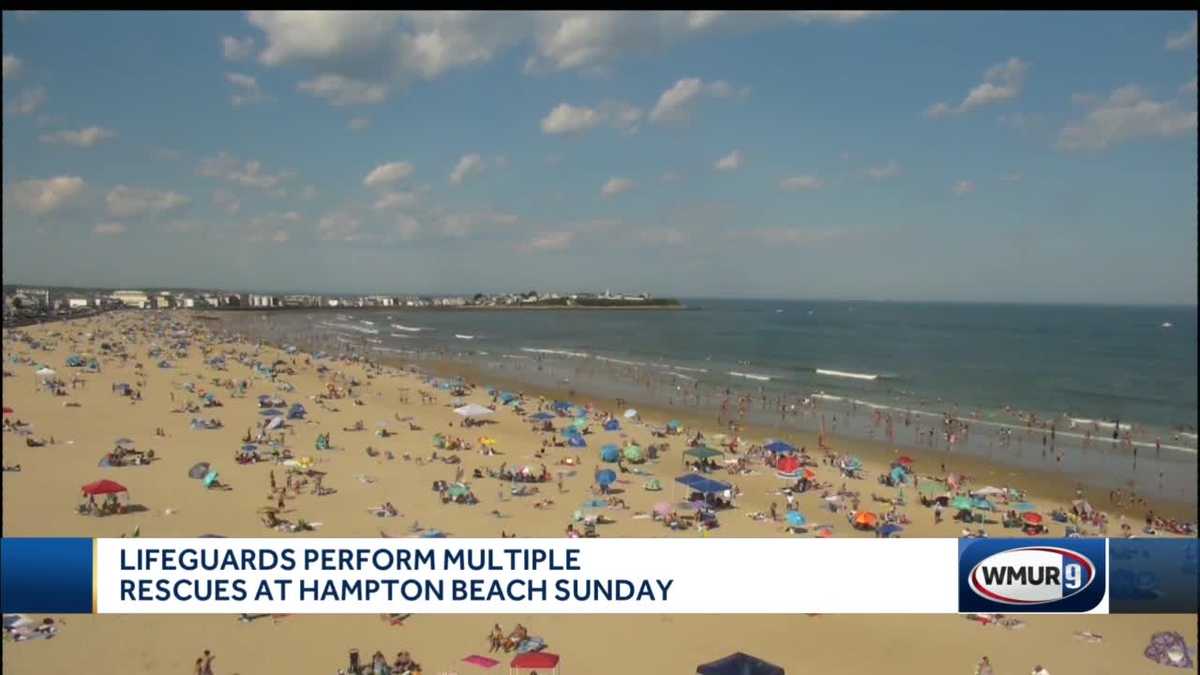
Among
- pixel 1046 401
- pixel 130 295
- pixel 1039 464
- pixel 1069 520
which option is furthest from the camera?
pixel 130 295

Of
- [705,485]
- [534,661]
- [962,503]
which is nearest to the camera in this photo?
[534,661]

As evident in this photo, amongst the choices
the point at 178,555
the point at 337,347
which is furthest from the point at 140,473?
the point at 337,347

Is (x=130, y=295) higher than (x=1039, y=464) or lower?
higher

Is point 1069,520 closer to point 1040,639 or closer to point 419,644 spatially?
point 1040,639

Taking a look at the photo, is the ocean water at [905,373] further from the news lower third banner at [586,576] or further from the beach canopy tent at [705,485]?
the news lower third banner at [586,576]

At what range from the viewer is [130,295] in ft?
553

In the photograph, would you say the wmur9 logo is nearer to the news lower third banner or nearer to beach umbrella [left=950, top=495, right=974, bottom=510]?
the news lower third banner

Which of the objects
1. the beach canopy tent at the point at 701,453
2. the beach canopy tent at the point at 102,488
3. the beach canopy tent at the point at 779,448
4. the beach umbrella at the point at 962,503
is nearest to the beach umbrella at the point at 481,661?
Result: the beach canopy tent at the point at 102,488

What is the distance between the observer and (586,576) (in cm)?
520

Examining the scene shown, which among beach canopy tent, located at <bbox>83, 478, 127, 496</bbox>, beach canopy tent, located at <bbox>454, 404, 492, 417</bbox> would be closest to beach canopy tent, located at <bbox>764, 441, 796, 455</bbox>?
beach canopy tent, located at <bbox>454, 404, 492, 417</bbox>

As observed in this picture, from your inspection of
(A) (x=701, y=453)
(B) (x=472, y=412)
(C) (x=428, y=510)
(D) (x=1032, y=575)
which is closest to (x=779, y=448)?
(A) (x=701, y=453)

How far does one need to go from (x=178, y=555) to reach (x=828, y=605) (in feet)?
15.8

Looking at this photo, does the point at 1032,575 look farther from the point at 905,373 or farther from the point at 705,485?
the point at 905,373

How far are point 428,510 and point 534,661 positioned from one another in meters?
8.43
